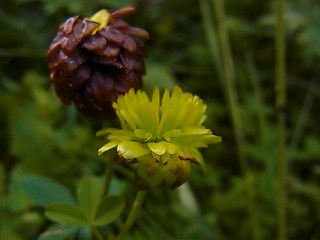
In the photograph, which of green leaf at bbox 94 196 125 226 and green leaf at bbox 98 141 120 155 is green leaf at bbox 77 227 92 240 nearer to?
green leaf at bbox 94 196 125 226

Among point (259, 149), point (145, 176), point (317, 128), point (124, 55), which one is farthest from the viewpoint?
point (317, 128)

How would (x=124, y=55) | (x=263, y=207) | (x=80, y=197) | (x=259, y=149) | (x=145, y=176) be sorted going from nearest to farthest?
(x=145, y=176) → (x=124, y=55) → (x=80, y=197) → (x=263, y=207) → (x=259, y=149)

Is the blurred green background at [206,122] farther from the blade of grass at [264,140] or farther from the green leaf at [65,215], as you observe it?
the green leaf at [65,215]

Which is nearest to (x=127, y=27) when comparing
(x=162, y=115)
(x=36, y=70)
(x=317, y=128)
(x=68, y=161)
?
(x=162, y=115)

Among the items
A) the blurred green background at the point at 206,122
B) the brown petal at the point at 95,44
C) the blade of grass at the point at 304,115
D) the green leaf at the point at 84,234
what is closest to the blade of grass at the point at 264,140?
the blurred green background at the point at 206,122

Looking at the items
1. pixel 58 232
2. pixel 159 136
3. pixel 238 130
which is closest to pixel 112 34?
pixel 159 136

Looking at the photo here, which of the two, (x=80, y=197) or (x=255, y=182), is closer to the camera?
(x=80, y=197)

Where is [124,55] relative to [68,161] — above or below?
above

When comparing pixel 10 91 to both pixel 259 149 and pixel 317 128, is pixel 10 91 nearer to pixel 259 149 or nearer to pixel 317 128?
pixel 259 149
